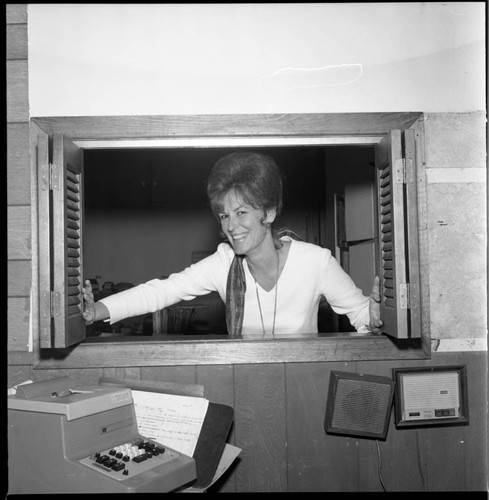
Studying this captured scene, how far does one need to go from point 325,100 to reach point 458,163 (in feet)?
2.09

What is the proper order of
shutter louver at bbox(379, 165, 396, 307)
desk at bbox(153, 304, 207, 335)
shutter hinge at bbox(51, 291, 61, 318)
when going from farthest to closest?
desk at bbox(153, 304, 207, 335) → shutter louver at bbox(379, 165, 396, 307) → shutter hinge at bbox(51, 291, 61, 318)

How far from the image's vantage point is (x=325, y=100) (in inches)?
92.1

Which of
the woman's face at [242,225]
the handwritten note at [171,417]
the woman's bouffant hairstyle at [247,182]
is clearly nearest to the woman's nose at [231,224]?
the woman's face at [242,225]

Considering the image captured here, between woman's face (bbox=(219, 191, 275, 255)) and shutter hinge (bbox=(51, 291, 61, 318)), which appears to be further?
woman's face (bbox=(219, 191, 275, 255))

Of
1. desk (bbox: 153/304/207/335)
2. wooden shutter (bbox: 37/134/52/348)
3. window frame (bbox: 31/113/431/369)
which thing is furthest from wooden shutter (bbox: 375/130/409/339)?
desk (bbox: 153/304/207/335)

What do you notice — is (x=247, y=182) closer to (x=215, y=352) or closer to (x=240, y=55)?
(x=240, y=55)

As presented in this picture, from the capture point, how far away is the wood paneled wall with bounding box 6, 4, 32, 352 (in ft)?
7.53

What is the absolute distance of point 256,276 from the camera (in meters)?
2.98

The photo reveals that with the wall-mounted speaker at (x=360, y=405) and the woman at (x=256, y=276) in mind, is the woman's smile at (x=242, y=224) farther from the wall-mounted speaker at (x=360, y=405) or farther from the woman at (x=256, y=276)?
the wall-mounted speaker at (x=360, y=405)

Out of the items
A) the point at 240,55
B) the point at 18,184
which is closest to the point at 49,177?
the point at 18,184

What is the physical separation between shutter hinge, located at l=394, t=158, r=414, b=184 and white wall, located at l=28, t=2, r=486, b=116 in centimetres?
35

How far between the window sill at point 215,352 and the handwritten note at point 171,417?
0.22m

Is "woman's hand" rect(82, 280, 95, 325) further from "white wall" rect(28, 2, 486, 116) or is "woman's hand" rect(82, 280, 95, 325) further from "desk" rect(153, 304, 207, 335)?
"desk" rect(153, 304, 207, 335)

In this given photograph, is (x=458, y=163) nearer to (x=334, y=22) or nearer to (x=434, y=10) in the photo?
(x=434, y=10)
